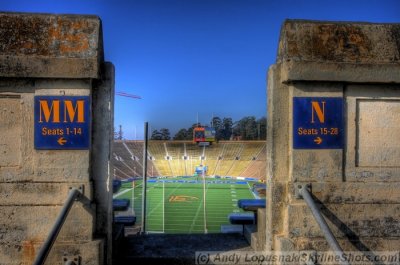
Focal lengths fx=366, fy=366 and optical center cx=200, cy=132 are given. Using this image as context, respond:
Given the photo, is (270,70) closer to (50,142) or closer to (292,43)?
(292,43)

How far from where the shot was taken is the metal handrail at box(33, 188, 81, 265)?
282cm

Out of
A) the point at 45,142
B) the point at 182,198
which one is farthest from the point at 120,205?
the point at 182,198

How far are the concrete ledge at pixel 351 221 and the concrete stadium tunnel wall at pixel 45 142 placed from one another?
6.71 feet

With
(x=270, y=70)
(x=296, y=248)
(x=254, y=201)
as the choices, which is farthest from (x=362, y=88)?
(x=254, y=201)

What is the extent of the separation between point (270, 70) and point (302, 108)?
0.57 metres

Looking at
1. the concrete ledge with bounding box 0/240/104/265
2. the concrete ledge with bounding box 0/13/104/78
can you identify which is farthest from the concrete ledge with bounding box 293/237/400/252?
the concrete ledge with bounding box 0/13/104/78

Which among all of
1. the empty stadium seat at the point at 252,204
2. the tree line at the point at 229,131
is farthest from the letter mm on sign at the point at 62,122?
the tree line at the point at 229,131

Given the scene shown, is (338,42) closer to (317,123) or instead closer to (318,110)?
(318,110)

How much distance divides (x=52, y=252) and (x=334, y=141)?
313 cm

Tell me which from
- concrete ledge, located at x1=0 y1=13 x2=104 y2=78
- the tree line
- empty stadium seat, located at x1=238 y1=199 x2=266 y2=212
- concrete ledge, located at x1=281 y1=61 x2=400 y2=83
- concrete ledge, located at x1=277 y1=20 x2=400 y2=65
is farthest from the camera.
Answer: the tree line

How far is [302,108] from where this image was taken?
12.7ft

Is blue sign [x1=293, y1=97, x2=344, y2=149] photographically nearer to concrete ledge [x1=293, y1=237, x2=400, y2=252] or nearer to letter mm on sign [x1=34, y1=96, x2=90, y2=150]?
concrete ledge [x1=293, y1=237, x2=400, y2=252]

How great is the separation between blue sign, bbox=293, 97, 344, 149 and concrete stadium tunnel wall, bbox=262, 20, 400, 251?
0.01 m

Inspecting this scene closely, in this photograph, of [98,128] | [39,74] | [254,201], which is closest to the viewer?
[39,74]
